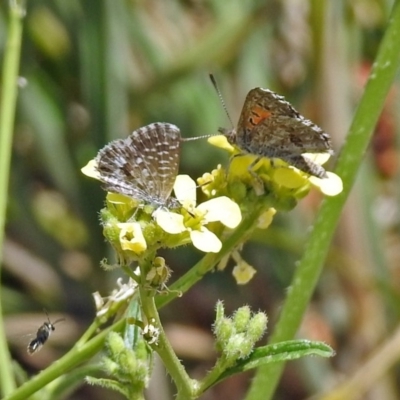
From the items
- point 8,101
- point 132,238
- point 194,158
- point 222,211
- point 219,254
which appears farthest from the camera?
point 194,158

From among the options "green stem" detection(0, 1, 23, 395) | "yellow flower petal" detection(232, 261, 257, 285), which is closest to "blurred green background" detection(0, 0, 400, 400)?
"green stem" detection(0, 1, 23, 395)

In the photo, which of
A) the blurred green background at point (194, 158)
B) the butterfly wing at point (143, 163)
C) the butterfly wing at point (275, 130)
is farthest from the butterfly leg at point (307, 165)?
the blurred green background at point (194, 158)

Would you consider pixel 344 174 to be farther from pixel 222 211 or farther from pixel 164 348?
pixel 164 348

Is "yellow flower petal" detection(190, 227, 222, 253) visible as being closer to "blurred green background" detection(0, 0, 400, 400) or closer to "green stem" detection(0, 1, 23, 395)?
"green stem" detection(0, 1, 23, 395)

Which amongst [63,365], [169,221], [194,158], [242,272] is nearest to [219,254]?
[242,272]

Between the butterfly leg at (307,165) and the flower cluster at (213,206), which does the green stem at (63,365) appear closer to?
the flower cluster at (213,206)
